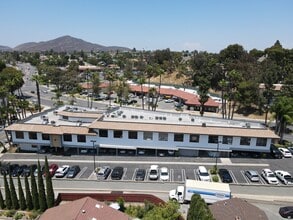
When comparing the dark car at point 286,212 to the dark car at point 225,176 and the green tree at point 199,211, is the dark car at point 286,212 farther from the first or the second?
the green tree at point 199,211

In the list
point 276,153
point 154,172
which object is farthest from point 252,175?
point 154,172

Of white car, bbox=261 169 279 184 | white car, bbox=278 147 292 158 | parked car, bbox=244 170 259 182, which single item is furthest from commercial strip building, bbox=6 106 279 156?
white car, bbox=261 169 279 184

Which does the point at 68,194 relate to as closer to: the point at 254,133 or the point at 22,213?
the point at 22,213

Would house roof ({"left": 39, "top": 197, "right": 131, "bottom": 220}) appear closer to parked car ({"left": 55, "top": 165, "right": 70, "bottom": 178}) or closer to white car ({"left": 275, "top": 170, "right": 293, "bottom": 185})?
parked car ({"left": 55, "top": 165, "right": 70, "bottom": 178})

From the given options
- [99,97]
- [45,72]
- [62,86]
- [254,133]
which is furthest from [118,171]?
[45,72]

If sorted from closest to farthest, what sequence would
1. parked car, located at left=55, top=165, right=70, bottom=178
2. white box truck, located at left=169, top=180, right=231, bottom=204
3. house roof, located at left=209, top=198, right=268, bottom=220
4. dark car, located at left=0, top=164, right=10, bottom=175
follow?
house roof, located at left=209, top=198, right=268, bottom=220, white box truck, located at left=169, top=180, right=231, bottom=204, parked car, located at left=55, top=165, right=70, bottom=178, dark car, located at left=0, top=164, right=10, bottom=175

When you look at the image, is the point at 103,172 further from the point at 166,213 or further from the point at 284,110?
the point at 284,110
